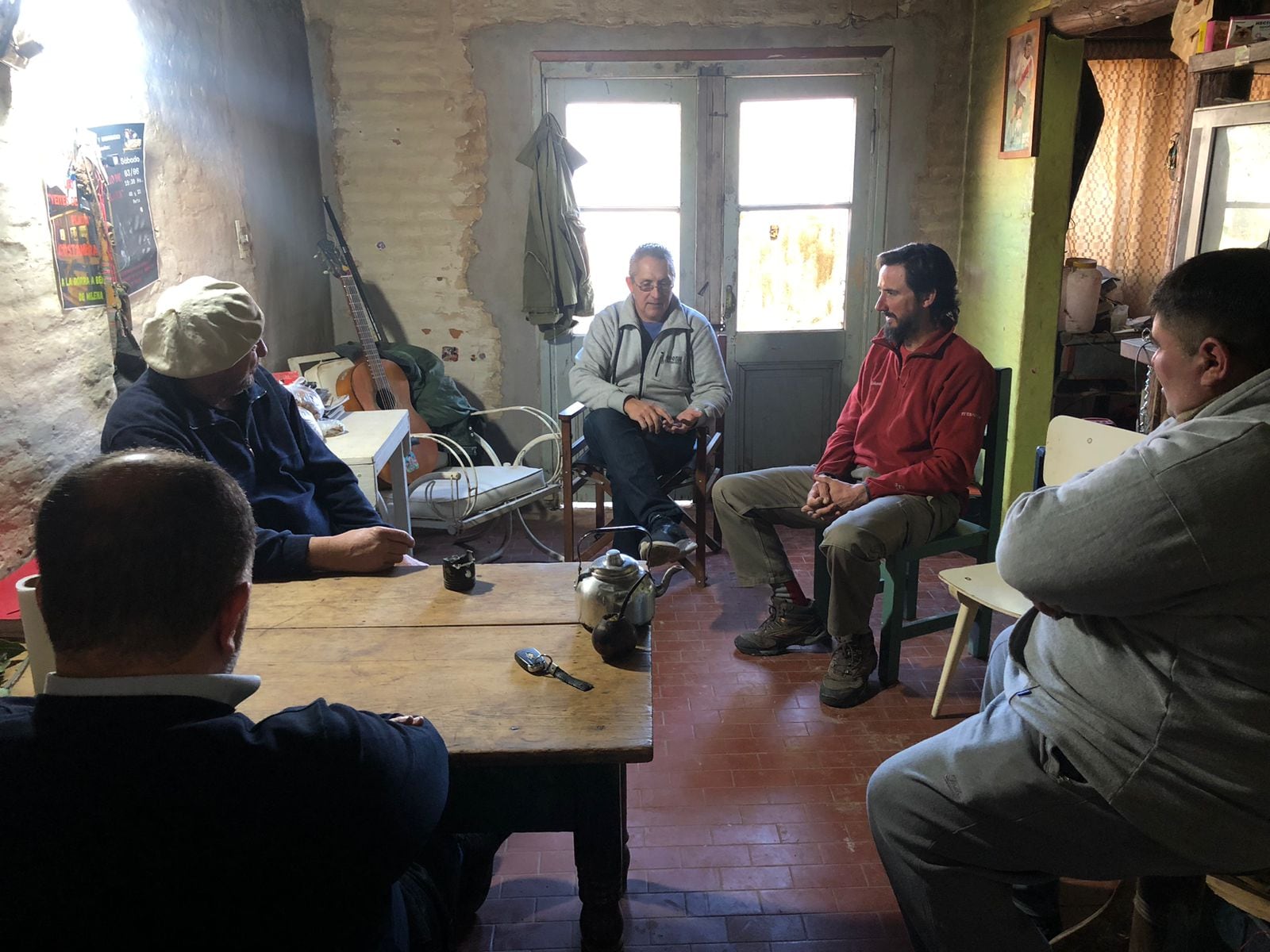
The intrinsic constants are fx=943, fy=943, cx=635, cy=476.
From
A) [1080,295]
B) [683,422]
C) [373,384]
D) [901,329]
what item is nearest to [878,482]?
[901,329]

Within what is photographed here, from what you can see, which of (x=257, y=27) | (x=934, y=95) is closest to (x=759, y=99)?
(x=934, y=95)

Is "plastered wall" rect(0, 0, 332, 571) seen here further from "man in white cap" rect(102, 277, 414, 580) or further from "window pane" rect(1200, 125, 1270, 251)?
"window pane" rect(1200, 125, 1270, 251)

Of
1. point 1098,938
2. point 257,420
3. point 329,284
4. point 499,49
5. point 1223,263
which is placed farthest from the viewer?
point 329,284

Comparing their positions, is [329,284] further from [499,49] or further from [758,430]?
[758,430]

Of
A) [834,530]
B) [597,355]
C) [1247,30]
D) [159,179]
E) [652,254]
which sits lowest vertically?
[834,530]

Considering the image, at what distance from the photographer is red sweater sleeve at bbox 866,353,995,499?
121 inches

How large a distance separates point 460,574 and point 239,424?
30.5 inches

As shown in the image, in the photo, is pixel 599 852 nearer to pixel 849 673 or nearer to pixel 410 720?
pixel 410 720

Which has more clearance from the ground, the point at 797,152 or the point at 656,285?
the point at 797,152

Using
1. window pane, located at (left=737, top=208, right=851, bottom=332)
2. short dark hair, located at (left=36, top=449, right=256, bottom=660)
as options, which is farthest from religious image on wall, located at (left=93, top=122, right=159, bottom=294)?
window pane, located at (left=737, top=208, right=851, bottom=332)

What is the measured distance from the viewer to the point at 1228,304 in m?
1.49

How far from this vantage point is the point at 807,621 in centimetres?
343

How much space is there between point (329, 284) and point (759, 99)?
7.85 feet

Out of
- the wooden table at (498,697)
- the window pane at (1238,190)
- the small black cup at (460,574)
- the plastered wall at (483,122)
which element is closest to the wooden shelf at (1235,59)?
the window pane at (1238,190)
